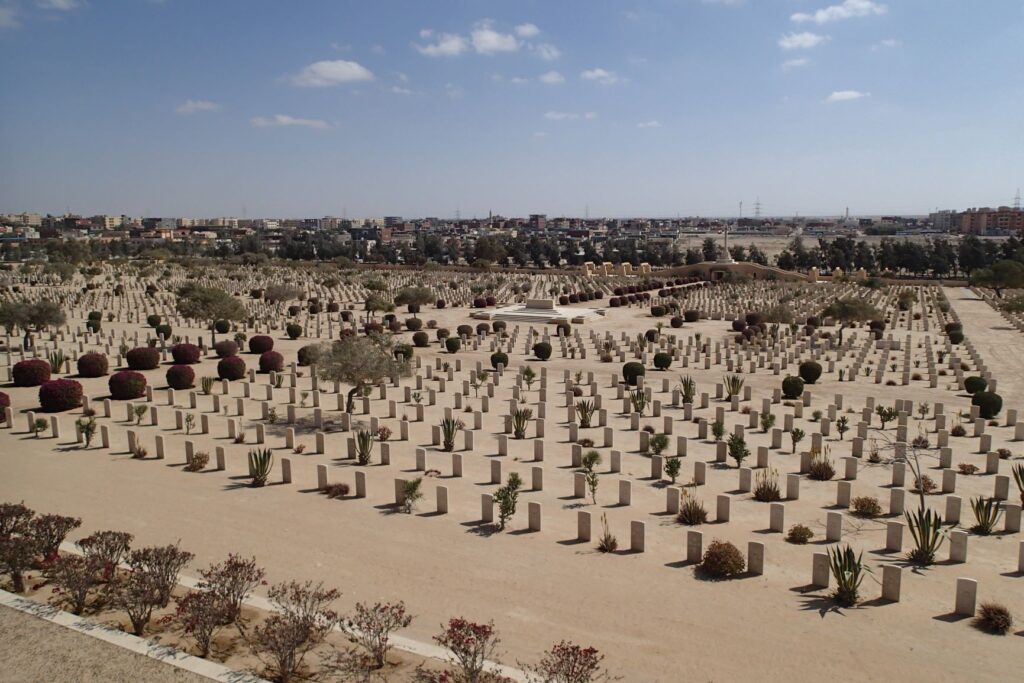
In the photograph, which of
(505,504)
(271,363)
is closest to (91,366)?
(271,363)

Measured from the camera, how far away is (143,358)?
26922 millimetres

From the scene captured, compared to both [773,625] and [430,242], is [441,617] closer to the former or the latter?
[773,625]

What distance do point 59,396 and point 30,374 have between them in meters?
4.82

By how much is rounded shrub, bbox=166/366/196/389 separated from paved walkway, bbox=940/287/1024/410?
25.1 m

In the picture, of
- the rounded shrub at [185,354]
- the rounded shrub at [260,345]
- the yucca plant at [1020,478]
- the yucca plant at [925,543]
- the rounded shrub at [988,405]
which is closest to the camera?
the yucca plant at [925,543]

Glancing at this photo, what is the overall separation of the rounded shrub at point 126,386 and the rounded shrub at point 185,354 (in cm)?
571

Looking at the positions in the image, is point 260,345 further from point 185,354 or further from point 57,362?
point 57,362

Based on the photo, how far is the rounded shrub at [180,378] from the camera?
23.8 m

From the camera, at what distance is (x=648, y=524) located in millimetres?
12477

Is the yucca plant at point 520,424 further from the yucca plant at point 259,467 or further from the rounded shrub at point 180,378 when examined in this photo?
the rounded shrub at point 180,378

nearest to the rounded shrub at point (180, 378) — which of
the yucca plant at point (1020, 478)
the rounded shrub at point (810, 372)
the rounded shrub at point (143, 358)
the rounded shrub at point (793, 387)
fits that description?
the rounded shrub at point (143, 358)

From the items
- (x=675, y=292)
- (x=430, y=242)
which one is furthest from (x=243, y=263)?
(x=675, y=292)

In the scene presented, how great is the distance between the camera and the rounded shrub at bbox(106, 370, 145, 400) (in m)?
22.1

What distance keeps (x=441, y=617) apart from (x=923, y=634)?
565 cm
